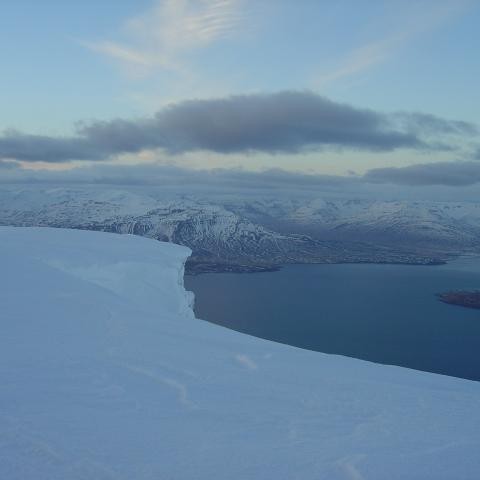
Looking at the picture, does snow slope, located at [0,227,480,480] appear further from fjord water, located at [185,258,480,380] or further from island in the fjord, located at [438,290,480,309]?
island in the fjord, located at [438,290,480,309]

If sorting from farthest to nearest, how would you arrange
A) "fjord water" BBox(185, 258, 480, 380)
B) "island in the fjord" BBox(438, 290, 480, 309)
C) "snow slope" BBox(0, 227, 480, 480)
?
"island in the fjord" BBox(438, 290, 480, 309) < "fjord water" BBox(185, 258, 480, 380) < "snow slope" BBox(0, 227, 480, 480)

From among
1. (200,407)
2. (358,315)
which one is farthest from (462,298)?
(200,407)

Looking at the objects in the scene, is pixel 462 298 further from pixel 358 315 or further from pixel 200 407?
pixel 200 407

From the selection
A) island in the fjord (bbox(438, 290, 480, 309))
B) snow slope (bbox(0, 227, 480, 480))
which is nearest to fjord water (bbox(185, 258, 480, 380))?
island in the fjord (bbox(438, 290, 480, 309))

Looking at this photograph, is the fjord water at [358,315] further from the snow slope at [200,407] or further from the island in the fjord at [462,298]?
the snow slope at [200,407]

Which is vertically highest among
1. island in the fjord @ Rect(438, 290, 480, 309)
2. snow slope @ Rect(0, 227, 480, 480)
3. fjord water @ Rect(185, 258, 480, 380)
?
snow slope @ Rect(0, 227, 480, 480)

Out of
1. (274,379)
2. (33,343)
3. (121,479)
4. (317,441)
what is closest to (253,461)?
(317,441)

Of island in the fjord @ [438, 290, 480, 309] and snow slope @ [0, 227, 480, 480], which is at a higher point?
snow slope @ [0, 227, 480, 480]
